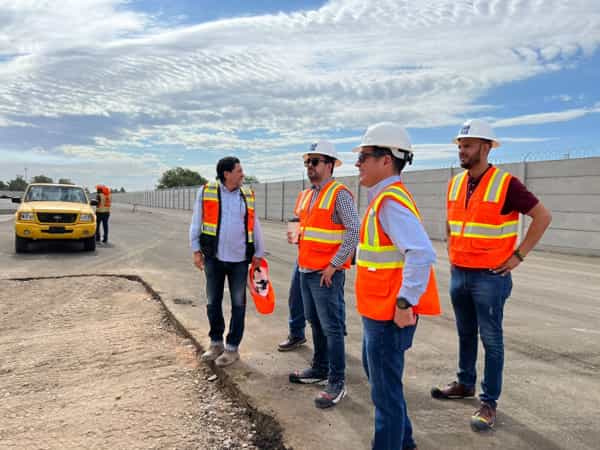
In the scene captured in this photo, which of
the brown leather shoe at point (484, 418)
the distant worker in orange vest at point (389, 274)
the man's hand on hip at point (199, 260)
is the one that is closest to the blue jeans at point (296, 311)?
the man's hand on hip at point (199, 260)

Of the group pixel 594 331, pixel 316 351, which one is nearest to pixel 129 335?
pixel 316 351

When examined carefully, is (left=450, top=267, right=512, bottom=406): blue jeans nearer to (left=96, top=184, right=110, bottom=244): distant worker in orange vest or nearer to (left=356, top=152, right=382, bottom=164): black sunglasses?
(left=356, top=152, right=382, bottom=164): black sunglasses

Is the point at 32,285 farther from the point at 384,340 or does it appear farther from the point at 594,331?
the point at 594,331

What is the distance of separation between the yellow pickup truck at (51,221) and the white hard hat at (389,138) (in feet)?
37.3

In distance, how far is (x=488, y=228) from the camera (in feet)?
11.1

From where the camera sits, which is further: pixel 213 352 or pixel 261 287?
pixel 261 287

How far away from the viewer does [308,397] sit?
382 centimetres

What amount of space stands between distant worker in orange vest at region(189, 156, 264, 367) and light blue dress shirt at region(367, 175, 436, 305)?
7.54 feet

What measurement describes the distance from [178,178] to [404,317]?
12599 centimetres

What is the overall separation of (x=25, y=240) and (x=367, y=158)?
11839 mm

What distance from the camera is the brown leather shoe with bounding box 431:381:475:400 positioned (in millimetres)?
3828

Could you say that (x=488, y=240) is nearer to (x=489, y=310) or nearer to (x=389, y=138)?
(x=489, y=310)

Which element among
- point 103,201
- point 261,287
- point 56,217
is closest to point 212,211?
point 261,287

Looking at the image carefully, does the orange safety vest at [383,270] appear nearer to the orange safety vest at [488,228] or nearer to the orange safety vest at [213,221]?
the orange safety vest at [488,228]
